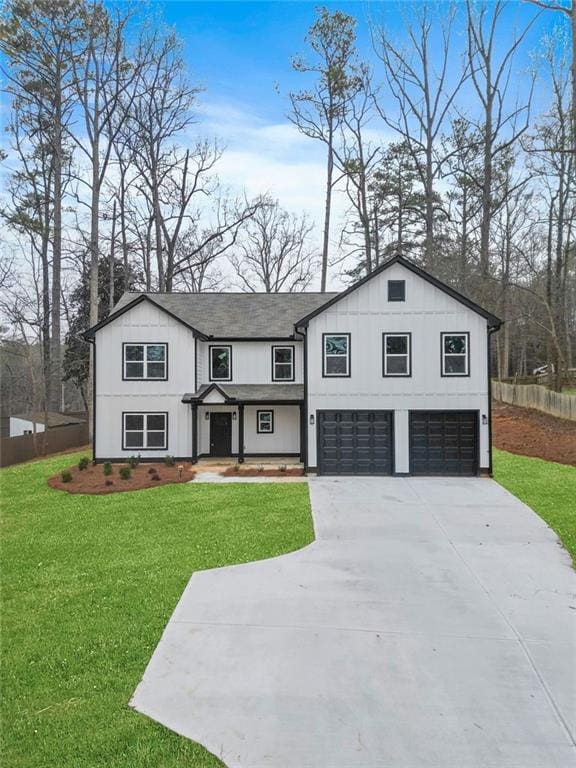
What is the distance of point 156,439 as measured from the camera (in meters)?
16.7

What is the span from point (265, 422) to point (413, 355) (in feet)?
20.1

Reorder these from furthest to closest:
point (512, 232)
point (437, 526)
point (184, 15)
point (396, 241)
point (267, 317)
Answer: point (396, 241), point (512, 232), point (267, 317), point (184, 15), point (437, 526)

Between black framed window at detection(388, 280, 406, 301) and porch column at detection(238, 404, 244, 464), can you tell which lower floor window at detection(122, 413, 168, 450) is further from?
black framed window at detection(388, 280, 406, 301)

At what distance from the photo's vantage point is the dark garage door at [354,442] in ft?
48.4

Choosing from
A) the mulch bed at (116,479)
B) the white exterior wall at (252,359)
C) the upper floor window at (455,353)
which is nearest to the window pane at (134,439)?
the mulch bed at (116,479)

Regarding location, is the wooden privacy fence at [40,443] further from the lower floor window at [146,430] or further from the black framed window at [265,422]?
the black framed window at [265,422]

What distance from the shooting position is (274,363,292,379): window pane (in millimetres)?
17578

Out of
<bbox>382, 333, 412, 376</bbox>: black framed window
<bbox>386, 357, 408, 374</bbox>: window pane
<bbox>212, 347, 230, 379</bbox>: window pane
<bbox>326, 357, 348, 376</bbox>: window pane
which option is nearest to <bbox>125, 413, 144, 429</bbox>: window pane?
<bbox>212, 347, 230, 379</bbox>: window pane

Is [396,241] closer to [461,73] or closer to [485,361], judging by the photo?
[461,73]

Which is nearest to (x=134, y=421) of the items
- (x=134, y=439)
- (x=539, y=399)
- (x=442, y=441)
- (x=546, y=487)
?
(x=134, y=439)

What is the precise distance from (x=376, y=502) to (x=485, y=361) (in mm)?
6290

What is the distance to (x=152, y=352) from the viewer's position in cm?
1662

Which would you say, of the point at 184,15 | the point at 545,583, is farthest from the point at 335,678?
the point at 184,15

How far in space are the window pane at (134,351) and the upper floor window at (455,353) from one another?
34.3 ft
